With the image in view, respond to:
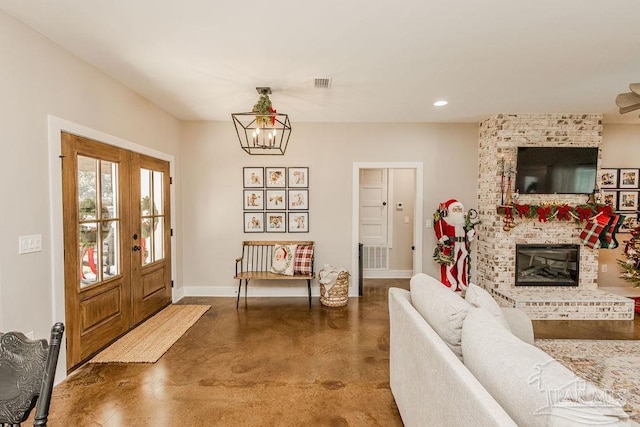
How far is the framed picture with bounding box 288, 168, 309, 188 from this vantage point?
4.70 meters

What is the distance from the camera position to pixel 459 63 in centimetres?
273

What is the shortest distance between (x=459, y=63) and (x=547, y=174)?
2494mm

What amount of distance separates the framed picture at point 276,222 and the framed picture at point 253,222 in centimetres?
10

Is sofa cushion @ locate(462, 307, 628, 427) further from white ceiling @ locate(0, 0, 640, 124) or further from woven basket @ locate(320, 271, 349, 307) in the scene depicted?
woven basket @ locate(320, 271, 349, 307)

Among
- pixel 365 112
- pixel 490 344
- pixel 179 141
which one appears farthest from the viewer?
pixel 179 141

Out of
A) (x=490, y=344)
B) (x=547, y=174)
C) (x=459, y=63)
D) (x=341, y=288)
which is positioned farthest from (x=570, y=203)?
(x=490, y=344)

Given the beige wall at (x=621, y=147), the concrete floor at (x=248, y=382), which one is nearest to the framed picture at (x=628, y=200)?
the beige wall at (x=621, y=147)

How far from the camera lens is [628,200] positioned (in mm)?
4582

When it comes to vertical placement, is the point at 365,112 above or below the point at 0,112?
above

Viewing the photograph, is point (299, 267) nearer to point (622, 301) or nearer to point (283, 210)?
point (283, 210)

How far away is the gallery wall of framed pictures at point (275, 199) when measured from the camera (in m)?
4.69

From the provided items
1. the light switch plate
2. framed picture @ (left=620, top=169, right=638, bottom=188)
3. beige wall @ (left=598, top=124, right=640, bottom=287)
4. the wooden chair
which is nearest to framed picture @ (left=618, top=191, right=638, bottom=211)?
framed picture @ (left=620, top=169, right=638, bottom=188)

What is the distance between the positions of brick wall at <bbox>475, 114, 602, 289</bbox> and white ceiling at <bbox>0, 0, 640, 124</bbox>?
408 millimetres

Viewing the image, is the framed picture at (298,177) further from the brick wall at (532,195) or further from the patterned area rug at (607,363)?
the patterned area rug at (607,363)
